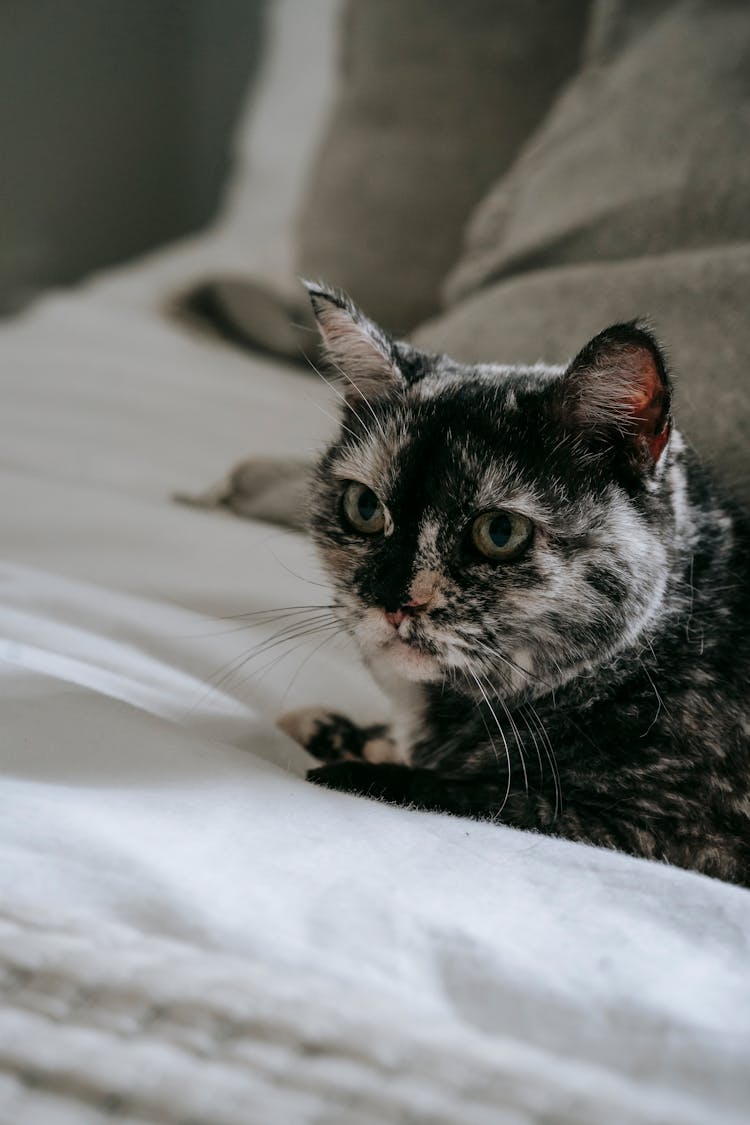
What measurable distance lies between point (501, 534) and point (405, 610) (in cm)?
11

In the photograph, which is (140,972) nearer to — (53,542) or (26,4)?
(53,542)

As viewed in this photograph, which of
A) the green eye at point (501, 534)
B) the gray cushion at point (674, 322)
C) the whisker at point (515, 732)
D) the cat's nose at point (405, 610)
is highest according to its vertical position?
the gray cushion at point (674, 322)

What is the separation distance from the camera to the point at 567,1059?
0.43m

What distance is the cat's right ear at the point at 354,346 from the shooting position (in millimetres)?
923

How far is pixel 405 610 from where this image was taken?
0.82 metres

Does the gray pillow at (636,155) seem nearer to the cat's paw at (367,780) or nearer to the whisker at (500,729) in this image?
the whisker at (500,729)

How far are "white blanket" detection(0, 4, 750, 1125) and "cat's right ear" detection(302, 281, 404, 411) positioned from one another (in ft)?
0.91

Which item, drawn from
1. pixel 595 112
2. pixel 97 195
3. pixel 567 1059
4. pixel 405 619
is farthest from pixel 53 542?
pixel 97 195

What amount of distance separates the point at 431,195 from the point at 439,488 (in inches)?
49.1

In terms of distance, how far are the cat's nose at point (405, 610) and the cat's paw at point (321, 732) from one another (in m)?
0.19

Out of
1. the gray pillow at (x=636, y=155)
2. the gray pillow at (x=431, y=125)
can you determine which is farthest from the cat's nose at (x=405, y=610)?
the gray pillow at (x=431, y=125)

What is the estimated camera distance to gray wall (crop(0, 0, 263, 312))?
225 centimetres

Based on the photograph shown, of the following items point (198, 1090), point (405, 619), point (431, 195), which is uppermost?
point (431, 195)

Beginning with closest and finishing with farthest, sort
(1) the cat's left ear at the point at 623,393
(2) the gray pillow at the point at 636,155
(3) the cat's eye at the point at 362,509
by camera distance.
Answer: (1) the cat's left ear at the point at 623,393
(3) the cat's eye at the point at 362,509
(2) the gray pillow at the point at 636,155
